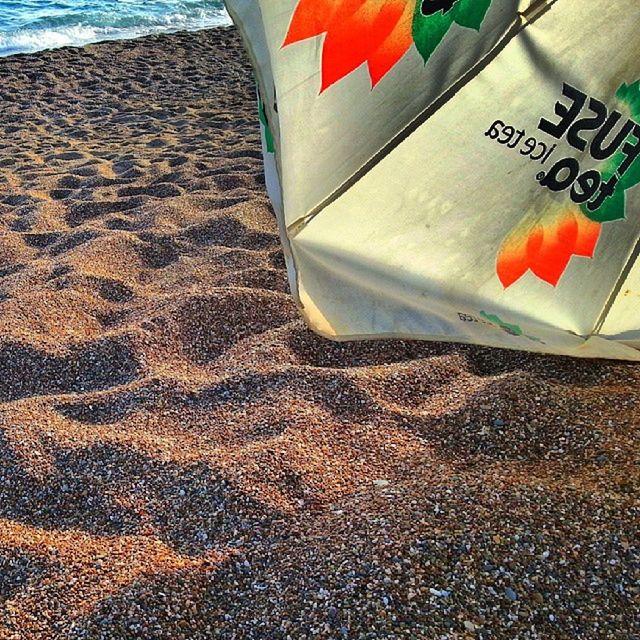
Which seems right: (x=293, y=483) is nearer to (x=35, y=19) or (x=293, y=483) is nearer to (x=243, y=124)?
(x=243, y=124)

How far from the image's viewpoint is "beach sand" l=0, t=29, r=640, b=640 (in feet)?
4.65

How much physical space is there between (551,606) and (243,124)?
15.1 feet

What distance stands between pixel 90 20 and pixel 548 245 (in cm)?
1022

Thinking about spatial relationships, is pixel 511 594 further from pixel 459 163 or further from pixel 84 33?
pixel 84 33

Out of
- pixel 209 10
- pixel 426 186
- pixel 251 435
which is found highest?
pixel 426 186

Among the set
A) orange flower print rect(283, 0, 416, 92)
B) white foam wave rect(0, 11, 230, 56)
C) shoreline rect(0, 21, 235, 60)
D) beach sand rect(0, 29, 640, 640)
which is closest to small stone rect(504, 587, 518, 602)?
beach sand rect(0, 29, 640, 640)

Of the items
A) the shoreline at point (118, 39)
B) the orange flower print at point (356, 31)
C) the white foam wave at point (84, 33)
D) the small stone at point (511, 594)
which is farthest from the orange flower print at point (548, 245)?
the white foam wave at point (84, 33)

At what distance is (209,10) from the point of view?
37.2 ft

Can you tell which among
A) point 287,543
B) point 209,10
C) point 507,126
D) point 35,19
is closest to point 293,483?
point 287,543

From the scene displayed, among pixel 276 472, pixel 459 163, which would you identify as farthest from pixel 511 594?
pixel 459 163

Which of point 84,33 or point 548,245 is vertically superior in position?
point 548,245

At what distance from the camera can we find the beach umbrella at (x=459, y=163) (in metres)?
1.29

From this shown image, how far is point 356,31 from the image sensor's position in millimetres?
1293

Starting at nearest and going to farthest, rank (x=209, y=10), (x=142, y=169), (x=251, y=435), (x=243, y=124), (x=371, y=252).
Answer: (x=371, y=252), (x=251, y=435), (x=142, y=169), (x=243, y=124), (x=209, y=10)
